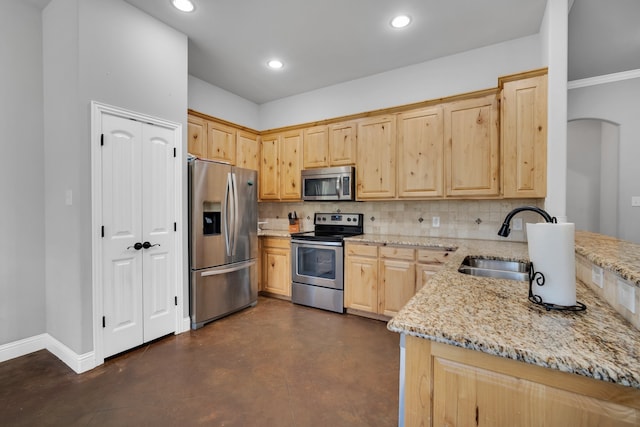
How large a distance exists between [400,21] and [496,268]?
2.35 meters

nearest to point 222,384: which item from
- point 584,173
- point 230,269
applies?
point 230,269

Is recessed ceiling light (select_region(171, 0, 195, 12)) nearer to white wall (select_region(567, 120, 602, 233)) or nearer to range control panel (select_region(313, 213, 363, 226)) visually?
range control panel (select_region(313, 213, 363, 226))

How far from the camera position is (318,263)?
11.7ft

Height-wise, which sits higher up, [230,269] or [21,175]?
[21,175]

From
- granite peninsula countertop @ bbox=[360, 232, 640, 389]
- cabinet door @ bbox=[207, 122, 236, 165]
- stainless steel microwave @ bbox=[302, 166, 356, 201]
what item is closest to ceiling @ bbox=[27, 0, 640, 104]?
cabinet door @ bbox=[207, 122, 236, 165]

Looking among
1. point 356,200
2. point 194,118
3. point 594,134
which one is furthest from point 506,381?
point 594,134

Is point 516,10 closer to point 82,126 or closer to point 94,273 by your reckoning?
point 82,126

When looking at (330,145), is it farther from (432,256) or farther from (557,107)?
(557,107)

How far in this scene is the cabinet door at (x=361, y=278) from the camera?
3209 mm

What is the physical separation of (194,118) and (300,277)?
2.41m

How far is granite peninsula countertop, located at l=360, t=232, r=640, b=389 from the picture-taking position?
68 cm

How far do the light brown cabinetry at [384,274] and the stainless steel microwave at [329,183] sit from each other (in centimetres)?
68

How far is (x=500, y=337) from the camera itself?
2.62ft

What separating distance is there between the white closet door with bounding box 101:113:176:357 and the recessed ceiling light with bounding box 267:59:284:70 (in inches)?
59.4
